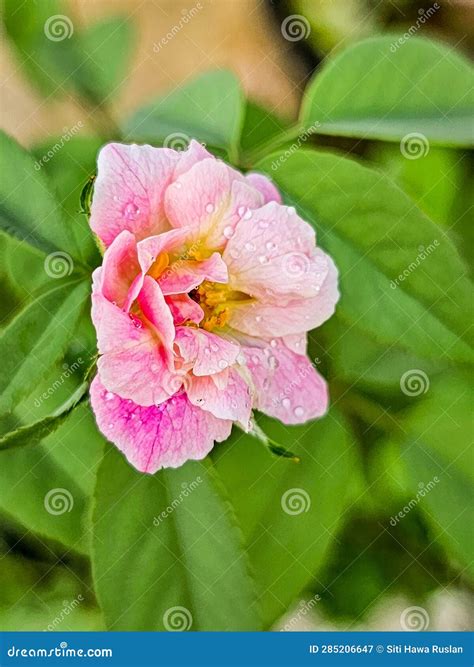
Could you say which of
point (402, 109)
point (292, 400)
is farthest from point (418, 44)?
point (292, 400)

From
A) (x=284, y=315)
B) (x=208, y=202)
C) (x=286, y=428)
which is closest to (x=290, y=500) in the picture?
(x=286, y=428)

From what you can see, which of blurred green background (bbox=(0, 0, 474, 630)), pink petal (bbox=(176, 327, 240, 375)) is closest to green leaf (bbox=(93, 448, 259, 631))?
blurred green background (bbox=(0, 0, 474, 630))

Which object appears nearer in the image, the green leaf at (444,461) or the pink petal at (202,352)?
the pink petal at (202,352)

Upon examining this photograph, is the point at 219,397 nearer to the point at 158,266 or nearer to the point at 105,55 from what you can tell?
the point at 158,266

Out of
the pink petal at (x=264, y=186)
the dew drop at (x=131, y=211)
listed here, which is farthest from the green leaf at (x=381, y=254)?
the dew drop at (x=131, y=211)

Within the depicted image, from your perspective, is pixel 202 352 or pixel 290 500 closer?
pixel 202 352

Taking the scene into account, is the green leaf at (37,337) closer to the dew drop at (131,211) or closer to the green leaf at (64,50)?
the dew drop at (131,211)
